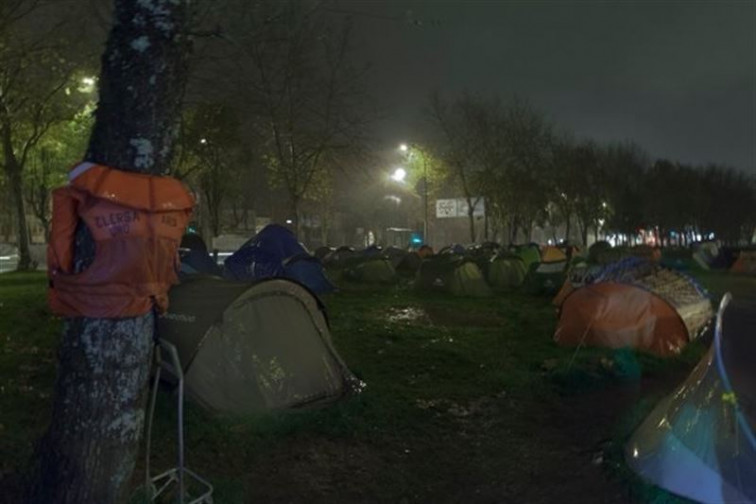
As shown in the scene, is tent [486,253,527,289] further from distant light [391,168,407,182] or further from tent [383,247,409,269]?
distant light [391,168,407,182]

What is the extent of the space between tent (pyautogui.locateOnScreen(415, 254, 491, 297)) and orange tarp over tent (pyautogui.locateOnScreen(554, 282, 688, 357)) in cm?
979

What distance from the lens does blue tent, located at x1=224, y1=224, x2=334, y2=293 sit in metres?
19.8

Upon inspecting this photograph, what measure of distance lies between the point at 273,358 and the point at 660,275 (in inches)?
310

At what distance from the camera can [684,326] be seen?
11.7 m

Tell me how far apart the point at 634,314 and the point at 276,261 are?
11.3 m

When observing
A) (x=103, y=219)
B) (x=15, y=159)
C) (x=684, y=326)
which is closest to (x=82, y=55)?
(x=15, y=159)

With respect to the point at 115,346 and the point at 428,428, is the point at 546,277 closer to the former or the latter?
the point at 428,428

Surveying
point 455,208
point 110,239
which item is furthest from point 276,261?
point 455,208

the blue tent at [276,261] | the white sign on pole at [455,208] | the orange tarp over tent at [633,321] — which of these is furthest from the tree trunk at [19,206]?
the white sign on pole at [455,208]

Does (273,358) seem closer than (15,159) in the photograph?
Yes

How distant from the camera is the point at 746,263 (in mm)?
34562

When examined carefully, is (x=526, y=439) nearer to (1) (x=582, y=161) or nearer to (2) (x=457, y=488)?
(2) (x=457, y=488)

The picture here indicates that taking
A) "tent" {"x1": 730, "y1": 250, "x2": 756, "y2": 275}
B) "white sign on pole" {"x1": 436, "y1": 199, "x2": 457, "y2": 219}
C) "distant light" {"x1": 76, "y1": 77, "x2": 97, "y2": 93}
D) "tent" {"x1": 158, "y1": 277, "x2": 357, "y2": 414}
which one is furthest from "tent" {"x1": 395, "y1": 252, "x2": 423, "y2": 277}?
"tent" {"x1": 158, "y1": 277, "x2": 357, "y2": 414}

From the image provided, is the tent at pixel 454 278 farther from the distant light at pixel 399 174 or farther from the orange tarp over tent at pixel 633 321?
the distant light at pixel 399 174
